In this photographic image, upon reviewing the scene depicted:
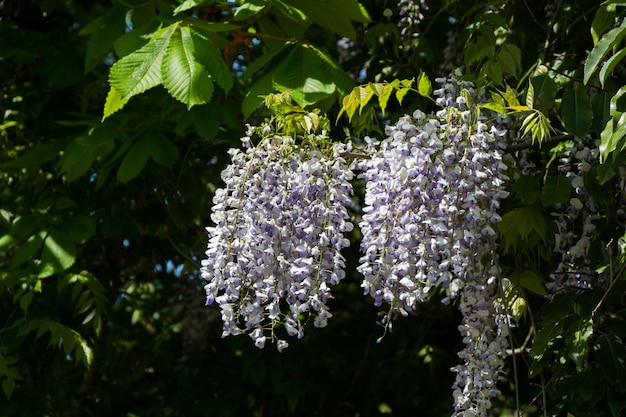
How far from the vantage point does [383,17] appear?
4.15m

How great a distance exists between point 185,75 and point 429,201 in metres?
0.73

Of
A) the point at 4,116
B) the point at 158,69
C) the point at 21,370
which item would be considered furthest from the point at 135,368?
the point at 158,69

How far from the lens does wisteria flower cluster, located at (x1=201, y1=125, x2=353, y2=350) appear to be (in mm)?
2482

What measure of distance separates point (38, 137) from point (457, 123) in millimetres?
2504

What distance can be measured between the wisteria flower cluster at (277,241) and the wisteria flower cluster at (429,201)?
0.32ft

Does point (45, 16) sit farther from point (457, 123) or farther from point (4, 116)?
point (457, 123)

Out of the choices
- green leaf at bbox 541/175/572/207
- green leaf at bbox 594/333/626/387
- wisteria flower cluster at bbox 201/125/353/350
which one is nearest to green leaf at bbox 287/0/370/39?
wisteria flower cluster at bbox 201/125/353/350

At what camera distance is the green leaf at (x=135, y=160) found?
11.3ft

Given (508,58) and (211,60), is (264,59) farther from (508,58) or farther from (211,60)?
(508,58)

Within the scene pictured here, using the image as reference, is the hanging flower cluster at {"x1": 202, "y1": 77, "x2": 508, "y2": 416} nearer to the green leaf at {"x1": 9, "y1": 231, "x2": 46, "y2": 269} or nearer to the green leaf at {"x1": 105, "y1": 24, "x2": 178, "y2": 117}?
the green leaf at {"x1": 105, "y1": 24, "x2": 178, "y2": 117}

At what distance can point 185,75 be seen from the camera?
8.48 feet

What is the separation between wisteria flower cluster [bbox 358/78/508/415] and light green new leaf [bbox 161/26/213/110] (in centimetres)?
48

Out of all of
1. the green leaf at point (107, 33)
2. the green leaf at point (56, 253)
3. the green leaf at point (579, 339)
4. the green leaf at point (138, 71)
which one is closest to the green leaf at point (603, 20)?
the green leaf at point (579, 339)

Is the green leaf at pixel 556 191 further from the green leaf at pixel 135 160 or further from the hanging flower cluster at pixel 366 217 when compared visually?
the green leaf at pixel 135 160
